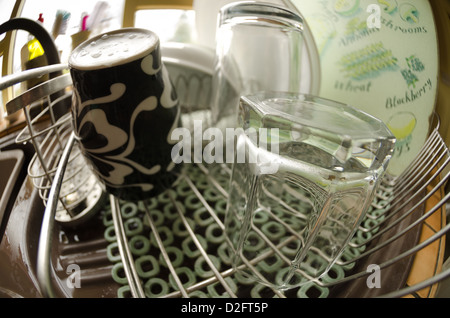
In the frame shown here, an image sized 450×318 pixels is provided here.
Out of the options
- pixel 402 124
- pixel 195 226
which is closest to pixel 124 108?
pixel 195 226

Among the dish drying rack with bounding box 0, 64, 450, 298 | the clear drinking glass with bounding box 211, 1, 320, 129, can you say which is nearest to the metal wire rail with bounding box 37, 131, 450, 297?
the dish drying rack with bounding box 0, 64, 450, 298

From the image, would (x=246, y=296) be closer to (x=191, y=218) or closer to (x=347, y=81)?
(x=191, y=218)

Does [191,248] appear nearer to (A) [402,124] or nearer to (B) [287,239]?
(B) [287,239]

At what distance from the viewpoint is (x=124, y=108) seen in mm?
241

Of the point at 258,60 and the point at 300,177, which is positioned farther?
the point at 258,60

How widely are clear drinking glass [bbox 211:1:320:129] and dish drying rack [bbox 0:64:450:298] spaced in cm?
11

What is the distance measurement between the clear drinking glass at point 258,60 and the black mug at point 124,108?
106 millimetres

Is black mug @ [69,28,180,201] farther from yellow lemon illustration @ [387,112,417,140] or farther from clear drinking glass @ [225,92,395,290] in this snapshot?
yellow lemon illustration @ [387,112,417,140]

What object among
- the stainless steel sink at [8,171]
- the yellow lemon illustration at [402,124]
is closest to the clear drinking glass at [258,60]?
the yellow lemon illustration at [402,124]

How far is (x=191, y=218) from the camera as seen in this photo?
299mm

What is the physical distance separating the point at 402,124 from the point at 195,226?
0.69ft
